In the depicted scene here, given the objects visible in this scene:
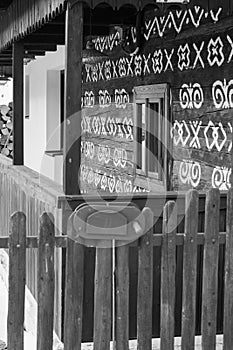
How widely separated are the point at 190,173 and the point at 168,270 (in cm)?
250

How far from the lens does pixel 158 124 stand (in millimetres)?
7582

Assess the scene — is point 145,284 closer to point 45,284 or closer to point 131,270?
point 45,284

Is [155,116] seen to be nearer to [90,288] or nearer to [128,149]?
[128,149]

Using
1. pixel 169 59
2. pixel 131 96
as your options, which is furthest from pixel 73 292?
pixel 131 96

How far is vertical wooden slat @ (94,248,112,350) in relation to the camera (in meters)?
4.27

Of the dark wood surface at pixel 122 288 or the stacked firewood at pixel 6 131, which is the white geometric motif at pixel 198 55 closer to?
the dark wood surface at pixel 122 288

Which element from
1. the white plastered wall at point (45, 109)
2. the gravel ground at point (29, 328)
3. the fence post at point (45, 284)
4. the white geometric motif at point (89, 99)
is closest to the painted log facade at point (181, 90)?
the white geometric motif at point (89, 99)

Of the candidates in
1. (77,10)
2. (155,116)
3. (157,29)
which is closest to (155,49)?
(157,29)

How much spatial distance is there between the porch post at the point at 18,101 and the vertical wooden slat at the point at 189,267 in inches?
158

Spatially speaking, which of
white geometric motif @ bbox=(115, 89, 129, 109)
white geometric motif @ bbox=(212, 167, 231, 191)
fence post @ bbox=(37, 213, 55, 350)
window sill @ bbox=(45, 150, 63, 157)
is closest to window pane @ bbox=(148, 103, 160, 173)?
white geometric motif @ bbox=(115, 89, 129, 109)

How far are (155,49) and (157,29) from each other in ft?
0.67

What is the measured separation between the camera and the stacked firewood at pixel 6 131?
1694 cm

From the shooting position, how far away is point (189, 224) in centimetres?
437

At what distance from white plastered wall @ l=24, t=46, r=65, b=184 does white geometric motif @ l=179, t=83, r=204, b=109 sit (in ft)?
18.9
